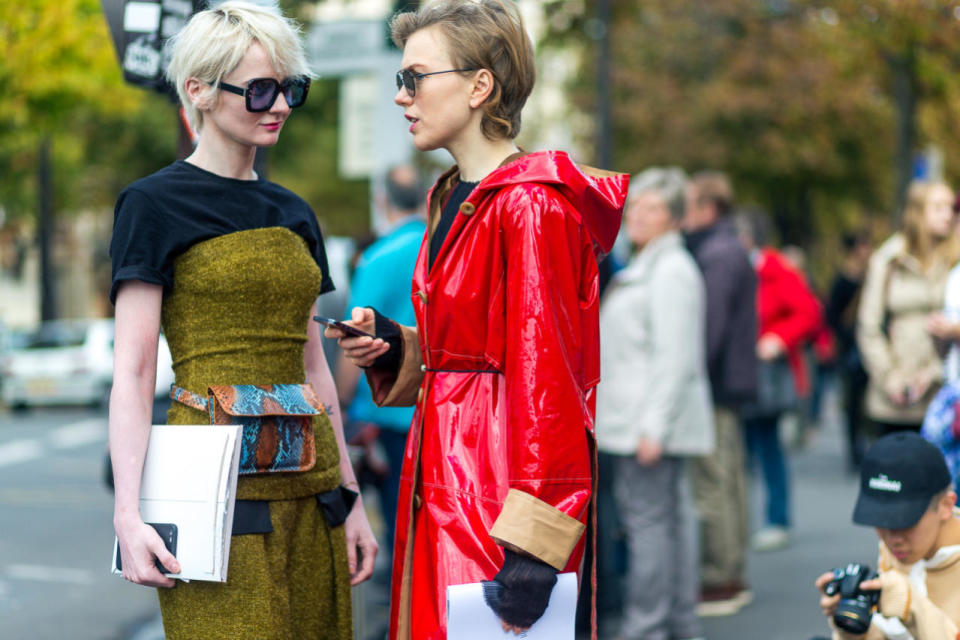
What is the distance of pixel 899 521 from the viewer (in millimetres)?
3795

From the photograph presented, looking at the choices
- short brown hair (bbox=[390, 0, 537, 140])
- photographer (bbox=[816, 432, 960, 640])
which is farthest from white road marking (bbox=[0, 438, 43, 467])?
short brown hair (bbox=[390, 0, 537, 140])

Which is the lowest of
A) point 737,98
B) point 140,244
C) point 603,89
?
point 140,244

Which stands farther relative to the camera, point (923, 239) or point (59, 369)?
point (59, 369)

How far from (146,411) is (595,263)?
0.99 m

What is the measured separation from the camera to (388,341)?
3.10 m

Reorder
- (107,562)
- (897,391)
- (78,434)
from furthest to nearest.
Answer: (78,434), (107,562), (897,391)

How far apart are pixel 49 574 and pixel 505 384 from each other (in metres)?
6.25

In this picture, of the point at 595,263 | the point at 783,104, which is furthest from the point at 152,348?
the point at 783,104

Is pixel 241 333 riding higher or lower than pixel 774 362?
higher

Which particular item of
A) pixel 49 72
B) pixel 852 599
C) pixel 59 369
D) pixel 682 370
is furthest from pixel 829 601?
pixel 59 369

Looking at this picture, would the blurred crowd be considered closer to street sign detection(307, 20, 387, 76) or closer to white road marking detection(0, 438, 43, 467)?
street sign detection(307, 20, 387, 76)

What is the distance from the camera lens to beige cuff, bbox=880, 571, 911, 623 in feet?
12.2

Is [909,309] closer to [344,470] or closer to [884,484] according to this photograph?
[884,484]

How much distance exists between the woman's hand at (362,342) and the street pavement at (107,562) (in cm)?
189
